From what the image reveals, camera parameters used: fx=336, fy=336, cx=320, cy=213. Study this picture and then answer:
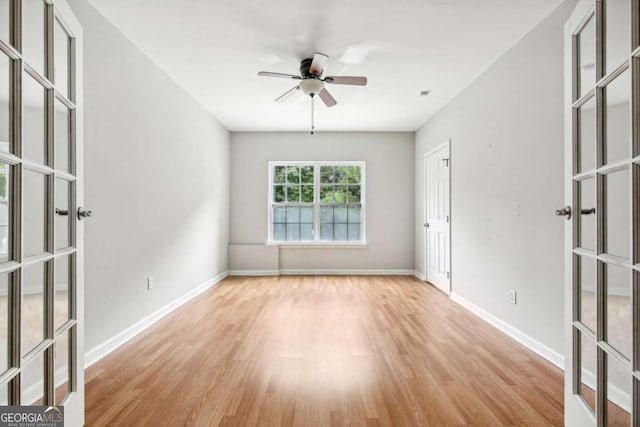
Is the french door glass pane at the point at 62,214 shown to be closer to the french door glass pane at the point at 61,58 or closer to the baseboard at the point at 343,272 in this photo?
the french door glass pane at the point at 61,58

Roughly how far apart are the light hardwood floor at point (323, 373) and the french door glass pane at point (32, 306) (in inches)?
27.6

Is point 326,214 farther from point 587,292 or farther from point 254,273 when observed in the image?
point 587,292

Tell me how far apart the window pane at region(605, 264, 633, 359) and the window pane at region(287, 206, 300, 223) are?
198 inches

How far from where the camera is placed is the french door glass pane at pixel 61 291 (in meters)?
1.40

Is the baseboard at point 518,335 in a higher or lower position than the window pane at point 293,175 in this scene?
lower

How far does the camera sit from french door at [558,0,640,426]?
3.78 ft

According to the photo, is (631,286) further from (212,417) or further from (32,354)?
(32,354)

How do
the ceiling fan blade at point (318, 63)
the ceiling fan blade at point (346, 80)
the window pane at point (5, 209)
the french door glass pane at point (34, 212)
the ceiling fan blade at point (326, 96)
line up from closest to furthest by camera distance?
the window pane at point (5, 209)
the french door glass pane at point (34, 212)
the ceiling fan blade at point (318, 63)
the ceiling fan blade at point (346, 80)
the ceiling fan blade at point (326, 96)

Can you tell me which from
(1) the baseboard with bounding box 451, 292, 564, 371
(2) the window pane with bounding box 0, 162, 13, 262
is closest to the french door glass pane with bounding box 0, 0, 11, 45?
(2) the window pane with bounding box 0, 162, 13, 262

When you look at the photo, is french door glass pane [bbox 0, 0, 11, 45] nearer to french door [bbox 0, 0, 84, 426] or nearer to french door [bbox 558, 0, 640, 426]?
french door [bbox 0, 0, 84, 426]

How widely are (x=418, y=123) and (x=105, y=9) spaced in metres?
4.34

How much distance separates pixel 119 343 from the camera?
2.66 m

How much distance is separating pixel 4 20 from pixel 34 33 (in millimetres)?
125

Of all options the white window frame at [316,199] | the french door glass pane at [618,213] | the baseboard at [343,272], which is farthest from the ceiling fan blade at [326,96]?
the baseboard at [343,272]
